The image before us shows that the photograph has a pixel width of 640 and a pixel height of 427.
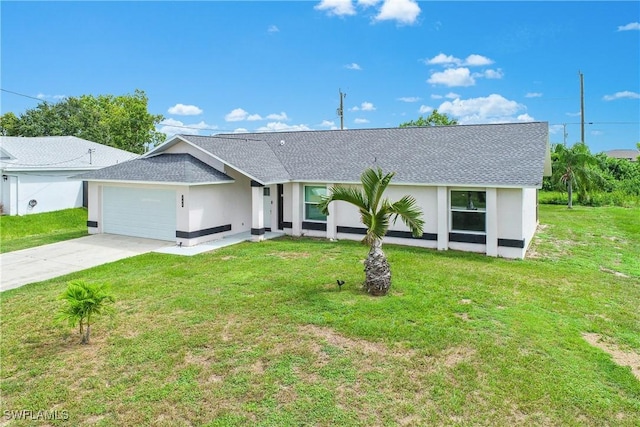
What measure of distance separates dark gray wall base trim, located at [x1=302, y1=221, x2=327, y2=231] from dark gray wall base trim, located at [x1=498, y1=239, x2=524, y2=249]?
6801mm

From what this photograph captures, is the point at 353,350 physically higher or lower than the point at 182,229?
lower

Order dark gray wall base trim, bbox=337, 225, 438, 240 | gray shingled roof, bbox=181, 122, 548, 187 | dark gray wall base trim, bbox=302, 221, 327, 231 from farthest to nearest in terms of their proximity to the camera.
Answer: dark gray wall base trim, bbox=302, 221, 327, 231, dark gray wall base trim, bbox=337, 225, 438, 240, gray shingled roof, bbox=181, 122, 548, 187

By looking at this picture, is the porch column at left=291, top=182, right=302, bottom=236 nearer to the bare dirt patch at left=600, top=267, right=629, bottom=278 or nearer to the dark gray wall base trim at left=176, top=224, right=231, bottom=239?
the dark gray wall base trim at left=176, top=224, right=231, bottom=239

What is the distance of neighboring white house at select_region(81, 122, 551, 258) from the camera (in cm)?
1437

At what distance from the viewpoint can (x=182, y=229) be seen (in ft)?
52.6

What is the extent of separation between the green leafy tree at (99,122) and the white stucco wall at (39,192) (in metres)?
18.5

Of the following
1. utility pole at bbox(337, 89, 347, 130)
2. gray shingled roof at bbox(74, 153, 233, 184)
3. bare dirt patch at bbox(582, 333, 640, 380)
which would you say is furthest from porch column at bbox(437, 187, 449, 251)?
utility pole at bbox(337, 89, 347, 130)

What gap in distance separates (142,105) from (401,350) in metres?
42.2

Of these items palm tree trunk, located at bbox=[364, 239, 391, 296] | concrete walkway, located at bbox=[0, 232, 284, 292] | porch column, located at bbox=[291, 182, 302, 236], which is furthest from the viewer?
porch column, located at bbox=[291, 182, 302, 236]

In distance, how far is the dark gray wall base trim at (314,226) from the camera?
17516 millimetres

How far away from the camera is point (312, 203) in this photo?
1789 centimetres

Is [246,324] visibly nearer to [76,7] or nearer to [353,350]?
[353,350]

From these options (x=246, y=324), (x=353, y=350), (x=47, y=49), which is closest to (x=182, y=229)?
(x=246, y=324)

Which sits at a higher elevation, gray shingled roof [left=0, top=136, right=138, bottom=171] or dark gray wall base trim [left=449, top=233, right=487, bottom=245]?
gray shingled roof [left=0, top=136, right=138, bottom=171]
